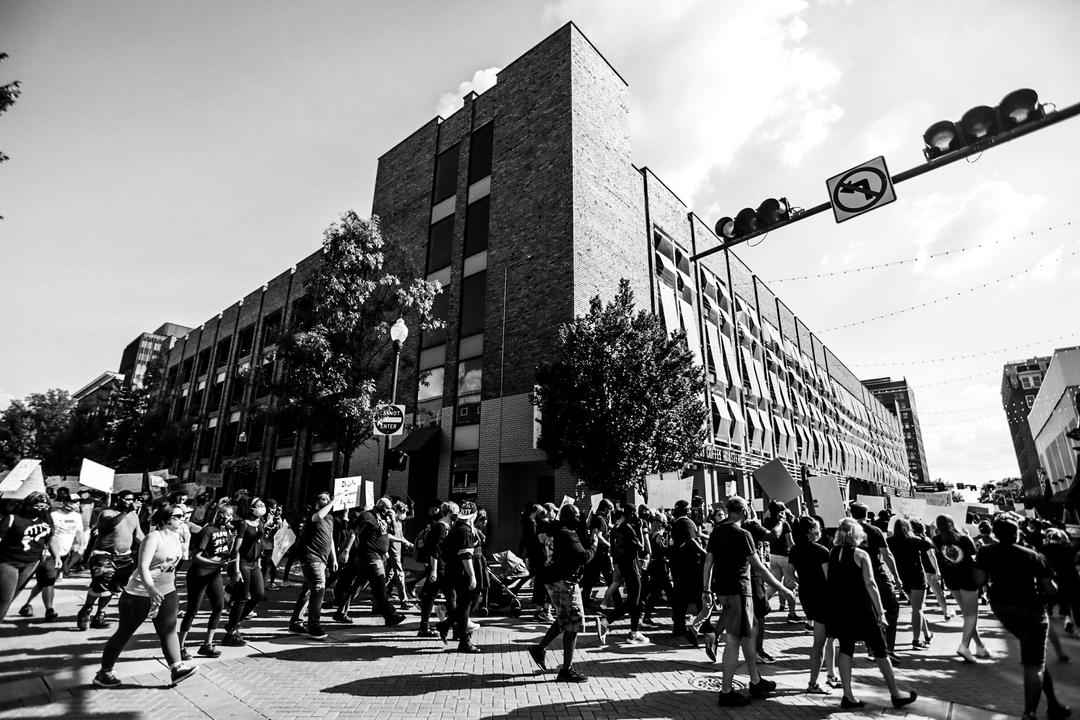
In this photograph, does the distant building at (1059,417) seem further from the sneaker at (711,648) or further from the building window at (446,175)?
the building window at (446,175)

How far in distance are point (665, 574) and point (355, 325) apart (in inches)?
398

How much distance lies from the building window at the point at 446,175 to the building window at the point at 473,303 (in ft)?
16.4

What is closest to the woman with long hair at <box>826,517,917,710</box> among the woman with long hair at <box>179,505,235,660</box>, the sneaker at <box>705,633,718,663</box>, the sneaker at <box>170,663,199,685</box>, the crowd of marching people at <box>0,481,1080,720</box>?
the crowd of marching people at <box>0,481,1080,720</box>

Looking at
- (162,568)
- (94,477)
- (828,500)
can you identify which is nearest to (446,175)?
(94,477)

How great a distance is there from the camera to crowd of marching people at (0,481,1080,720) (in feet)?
15.6

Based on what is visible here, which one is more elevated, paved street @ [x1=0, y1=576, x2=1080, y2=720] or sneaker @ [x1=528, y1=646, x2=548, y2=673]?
sneaker @ [x1=528, y1=646, x2=548, y2=673]

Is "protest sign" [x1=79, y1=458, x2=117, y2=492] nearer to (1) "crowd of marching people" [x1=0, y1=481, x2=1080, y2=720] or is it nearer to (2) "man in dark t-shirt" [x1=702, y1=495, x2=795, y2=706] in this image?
(1) "crowd of marching people" [x1=0, y1=481, x2=1080, y2=720]

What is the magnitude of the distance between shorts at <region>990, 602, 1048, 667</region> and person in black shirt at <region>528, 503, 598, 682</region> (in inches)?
151

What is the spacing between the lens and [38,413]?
4759 cm

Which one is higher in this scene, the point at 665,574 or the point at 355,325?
the point at 355,325

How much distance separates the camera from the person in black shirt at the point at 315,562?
7039 mm

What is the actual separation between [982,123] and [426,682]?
751 cm

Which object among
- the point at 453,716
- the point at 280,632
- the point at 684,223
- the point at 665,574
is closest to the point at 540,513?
the point at 665,574

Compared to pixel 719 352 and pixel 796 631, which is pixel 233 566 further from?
pixel 719 352
